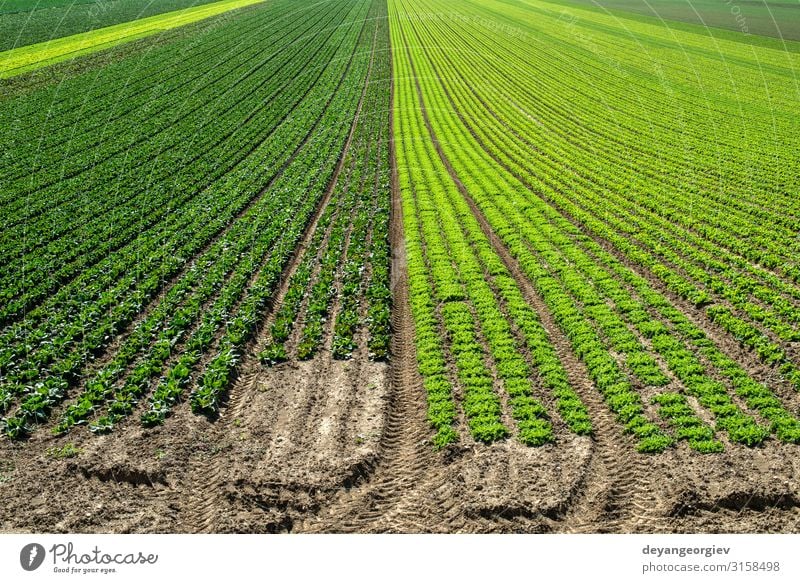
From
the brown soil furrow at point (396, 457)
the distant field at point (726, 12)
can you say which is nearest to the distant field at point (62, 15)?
the brown soil furrow at point (396, 457)

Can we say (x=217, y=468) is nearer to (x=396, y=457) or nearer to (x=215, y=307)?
(x=396, y=457)

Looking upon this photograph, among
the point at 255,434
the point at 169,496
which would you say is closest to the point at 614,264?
the point at 255,434

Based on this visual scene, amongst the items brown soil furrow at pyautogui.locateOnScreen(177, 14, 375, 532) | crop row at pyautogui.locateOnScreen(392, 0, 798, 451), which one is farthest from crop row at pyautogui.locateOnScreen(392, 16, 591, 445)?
brown soil furrow at pyautogui.locateOnScreen(177, 14, 375, 532)

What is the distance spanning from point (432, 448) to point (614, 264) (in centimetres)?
1285

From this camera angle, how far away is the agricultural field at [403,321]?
1336cm

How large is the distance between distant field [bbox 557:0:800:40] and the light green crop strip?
224 feet

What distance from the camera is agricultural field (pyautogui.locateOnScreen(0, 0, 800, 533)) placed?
13.4m

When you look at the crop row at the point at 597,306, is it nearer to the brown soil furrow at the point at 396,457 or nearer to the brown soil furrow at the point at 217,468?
the brown soil furrow at the point at 396,457

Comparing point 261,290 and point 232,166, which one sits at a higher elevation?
point 232,166

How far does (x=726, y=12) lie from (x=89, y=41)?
100414 mm

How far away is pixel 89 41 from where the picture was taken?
76562 millimetres

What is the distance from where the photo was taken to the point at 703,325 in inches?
763

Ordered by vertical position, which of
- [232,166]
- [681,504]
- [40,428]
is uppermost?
[232,166]
